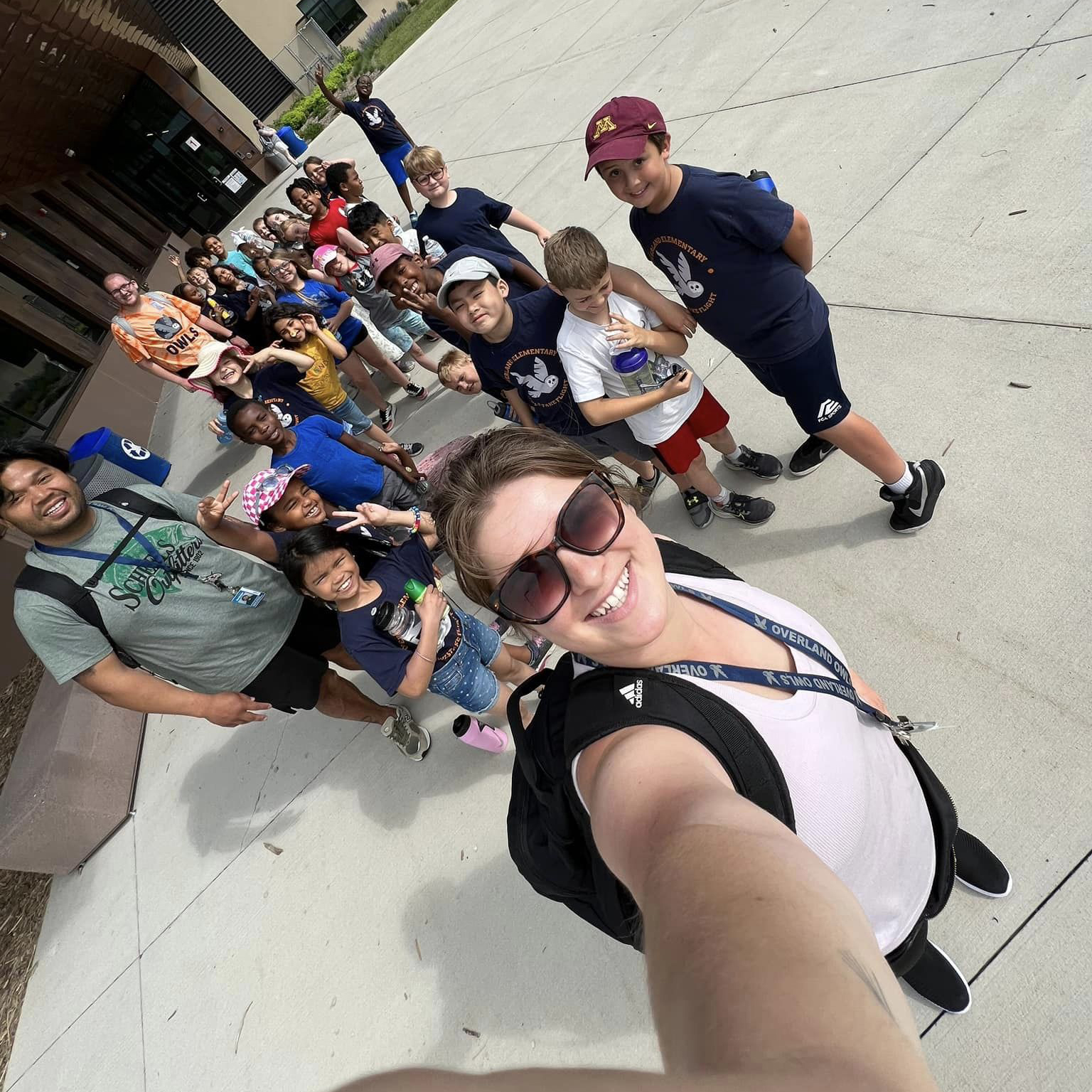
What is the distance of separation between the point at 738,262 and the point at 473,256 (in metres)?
1.20

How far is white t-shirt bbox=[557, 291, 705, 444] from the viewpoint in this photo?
229 centimetres

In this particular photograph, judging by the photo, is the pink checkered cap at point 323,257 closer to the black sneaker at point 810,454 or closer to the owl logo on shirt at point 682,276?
the owl logo on shirt at point 682,276

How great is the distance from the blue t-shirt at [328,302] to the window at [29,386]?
4624 mm

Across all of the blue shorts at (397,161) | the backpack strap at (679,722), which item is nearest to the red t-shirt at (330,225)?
the blue shorts at (397,161)

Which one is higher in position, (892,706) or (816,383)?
(816,383)

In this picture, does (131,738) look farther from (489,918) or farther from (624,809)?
(624,809)

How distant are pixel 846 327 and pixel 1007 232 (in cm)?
85

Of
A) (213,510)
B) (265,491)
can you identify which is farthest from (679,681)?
(213,510)

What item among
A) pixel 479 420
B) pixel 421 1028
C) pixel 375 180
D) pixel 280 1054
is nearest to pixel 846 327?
pixel 479 420

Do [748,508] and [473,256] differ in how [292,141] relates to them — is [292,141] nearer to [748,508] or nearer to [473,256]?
[473,256]

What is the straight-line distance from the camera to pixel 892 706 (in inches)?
86.8

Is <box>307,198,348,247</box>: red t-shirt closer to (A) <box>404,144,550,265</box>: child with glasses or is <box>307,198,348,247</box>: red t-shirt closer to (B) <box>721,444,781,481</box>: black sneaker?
(A) <box>404,144,550,265</box>: child with glasses

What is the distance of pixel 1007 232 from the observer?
3.10 meters

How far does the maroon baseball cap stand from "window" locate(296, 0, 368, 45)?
30340 millimetres
